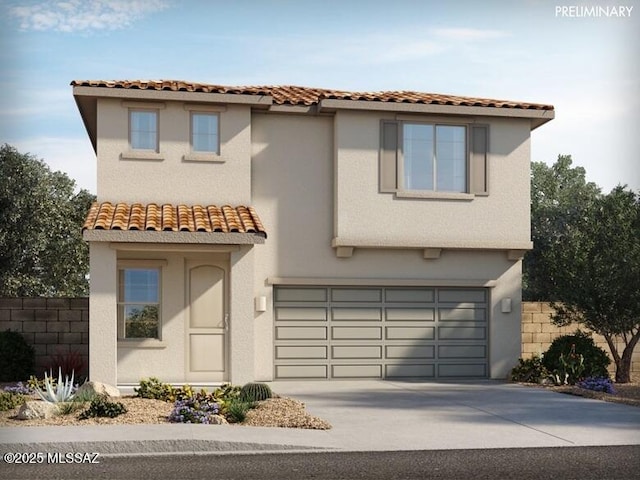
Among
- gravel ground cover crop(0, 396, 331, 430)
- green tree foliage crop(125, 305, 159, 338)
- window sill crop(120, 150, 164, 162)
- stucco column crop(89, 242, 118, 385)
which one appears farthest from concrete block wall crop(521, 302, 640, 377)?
stucco column crop(89, 242, 118, 385)

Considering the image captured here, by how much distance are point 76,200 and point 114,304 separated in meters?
20.5

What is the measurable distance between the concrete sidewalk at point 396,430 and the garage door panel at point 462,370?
11.0ft

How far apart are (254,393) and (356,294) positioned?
6.13 meters

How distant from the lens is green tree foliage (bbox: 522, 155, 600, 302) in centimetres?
4294

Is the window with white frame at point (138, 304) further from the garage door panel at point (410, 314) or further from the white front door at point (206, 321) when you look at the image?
the garage door panel at point (410, 314)

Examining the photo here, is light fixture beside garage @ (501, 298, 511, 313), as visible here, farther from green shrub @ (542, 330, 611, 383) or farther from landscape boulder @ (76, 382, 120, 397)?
landscape boulder @ (76, 382, 120, 397)

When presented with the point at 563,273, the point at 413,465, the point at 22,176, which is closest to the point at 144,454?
the point at 413,465

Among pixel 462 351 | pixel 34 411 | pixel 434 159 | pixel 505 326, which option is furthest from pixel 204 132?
pixel 34 411

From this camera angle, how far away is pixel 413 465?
11.1m

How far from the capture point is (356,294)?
21641 mm

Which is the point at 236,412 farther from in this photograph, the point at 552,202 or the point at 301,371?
the point at 552,202

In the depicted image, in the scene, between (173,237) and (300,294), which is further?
(300,294)

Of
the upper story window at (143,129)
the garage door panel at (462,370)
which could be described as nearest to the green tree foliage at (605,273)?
the garage door panel at (462,370)

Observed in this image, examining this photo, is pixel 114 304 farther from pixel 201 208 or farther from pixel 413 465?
pixel 413 465
